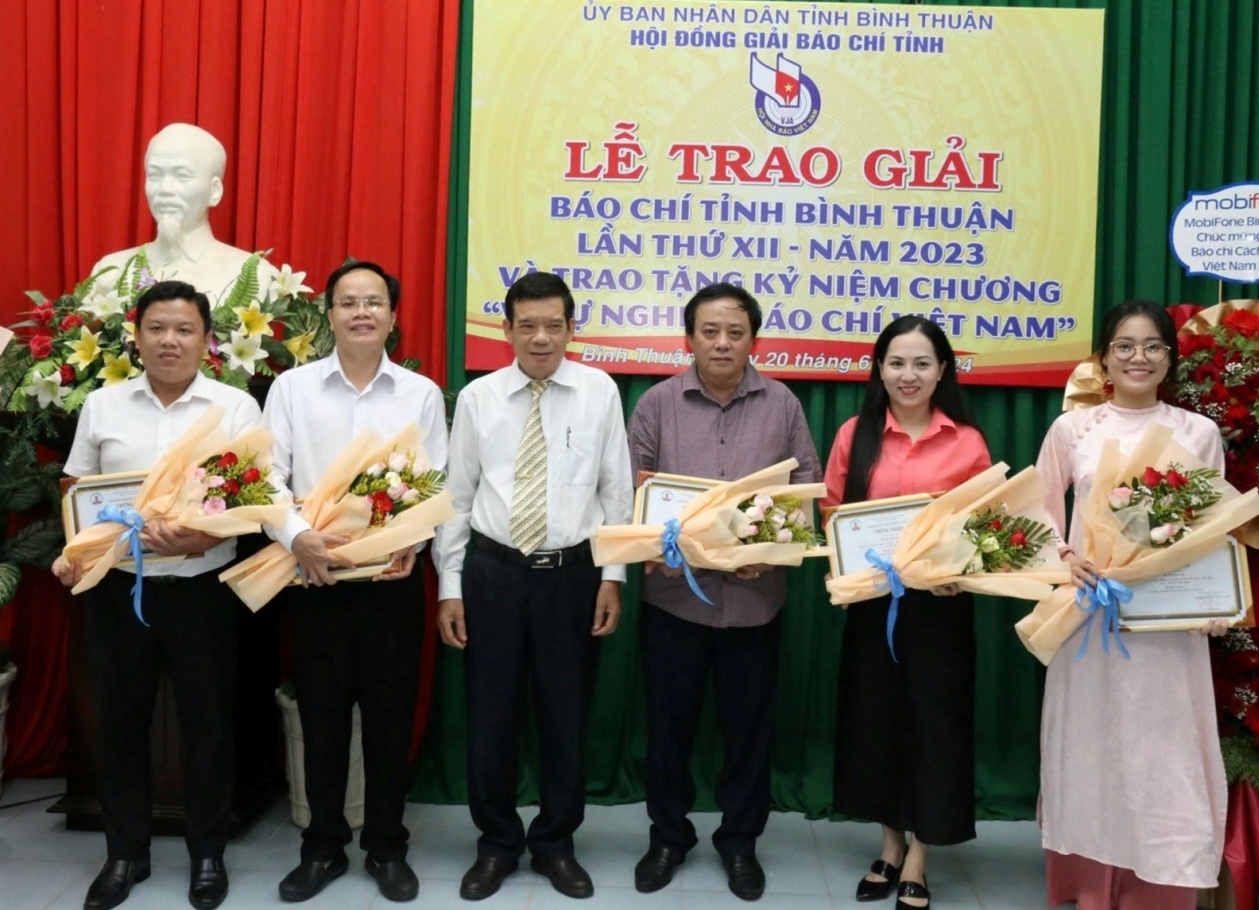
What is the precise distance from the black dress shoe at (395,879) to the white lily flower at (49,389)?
150 cm

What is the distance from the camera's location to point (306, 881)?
2.71m

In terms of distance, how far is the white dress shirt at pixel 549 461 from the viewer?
8.90 ft

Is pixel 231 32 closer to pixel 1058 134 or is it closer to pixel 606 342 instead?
pixel 606 342

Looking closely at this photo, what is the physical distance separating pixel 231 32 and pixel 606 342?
1634 mm

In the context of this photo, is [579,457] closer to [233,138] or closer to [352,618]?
[352,618]

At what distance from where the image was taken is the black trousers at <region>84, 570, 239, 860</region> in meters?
2.61

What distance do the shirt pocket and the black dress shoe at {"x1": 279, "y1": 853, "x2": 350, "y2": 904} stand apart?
1.19 m

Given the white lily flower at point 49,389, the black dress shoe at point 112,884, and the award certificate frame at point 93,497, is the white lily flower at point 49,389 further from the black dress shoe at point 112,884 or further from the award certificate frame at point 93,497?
the black dress shoe at point 112,884

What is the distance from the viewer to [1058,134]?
340 centimetres

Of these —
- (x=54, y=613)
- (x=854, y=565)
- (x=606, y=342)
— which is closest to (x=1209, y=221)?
(x=854, y=565)

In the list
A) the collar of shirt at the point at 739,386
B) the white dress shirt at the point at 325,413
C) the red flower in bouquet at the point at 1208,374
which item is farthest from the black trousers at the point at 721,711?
the red flower in bouquet at the point at 1208,374

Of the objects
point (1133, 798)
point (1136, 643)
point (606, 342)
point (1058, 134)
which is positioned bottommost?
point (1133, 798)

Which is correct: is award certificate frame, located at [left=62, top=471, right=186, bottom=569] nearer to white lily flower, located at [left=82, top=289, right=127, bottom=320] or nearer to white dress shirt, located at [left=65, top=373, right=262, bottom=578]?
white dress shirt, located at [left=65, top=373, right=262, bottom=578]

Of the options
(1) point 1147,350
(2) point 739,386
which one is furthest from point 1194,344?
(2) point 739,386
